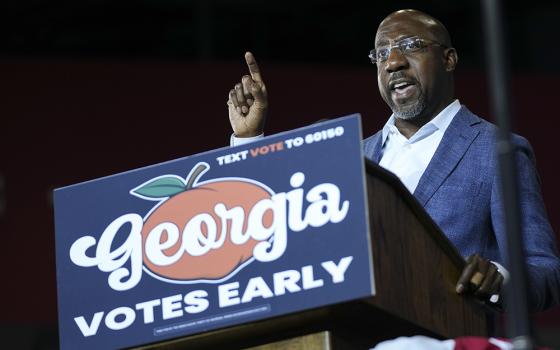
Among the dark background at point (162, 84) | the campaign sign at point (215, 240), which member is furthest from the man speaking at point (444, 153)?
the dark background at point (162, 84)

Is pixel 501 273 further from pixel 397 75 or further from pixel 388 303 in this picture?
pixel 397 75

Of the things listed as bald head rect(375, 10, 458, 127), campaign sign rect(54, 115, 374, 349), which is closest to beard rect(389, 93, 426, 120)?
bald head rect(375, 10, 458, 127)

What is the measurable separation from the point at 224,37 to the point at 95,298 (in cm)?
456

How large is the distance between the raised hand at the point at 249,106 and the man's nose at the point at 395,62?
0.29 metres

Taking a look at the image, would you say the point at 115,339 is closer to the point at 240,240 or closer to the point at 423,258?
the point at 240,240

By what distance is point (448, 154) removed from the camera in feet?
7.93

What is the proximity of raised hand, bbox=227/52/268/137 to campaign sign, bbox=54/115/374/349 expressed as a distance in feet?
1.58

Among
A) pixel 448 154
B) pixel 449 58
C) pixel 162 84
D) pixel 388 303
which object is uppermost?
pixel 162 84

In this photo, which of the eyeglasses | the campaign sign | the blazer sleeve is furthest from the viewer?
the eyeglasses

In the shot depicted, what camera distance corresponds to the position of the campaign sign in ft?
6.00

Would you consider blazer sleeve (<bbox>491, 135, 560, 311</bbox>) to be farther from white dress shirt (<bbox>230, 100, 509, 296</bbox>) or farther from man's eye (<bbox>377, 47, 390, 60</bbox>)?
man's eye (<bbox>377, 47, 390, 60</bbox>)

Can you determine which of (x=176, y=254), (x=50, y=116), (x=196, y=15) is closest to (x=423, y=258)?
(x=176, y=254)

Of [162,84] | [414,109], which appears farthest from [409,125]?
[162,84]

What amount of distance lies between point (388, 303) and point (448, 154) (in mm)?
618
